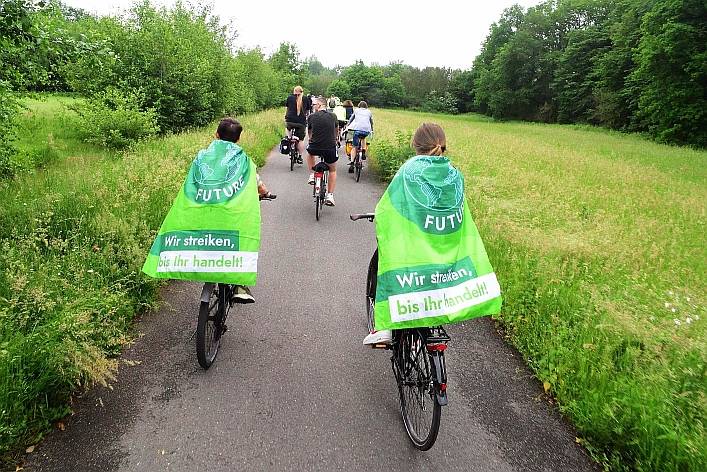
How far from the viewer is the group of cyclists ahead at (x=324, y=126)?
357 inches

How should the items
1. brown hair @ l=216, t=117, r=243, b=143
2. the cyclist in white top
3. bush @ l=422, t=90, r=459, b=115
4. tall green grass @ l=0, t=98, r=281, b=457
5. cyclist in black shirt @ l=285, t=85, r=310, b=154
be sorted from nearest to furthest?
tall green grass @ l=0, t=98, r=281, b=457 → brown hair @ l=216, t=117, r=243, b=143 → the cyclist in white top → cyclist in black shirt @ l=285, t=85, r=310, b=154 → bush @ l=422, t=90, r=459, b=115

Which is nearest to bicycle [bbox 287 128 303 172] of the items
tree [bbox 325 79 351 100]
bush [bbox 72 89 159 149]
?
bush [bbox 72 89 159 149]


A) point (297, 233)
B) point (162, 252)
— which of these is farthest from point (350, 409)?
point (297, 233)

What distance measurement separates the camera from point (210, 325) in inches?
153

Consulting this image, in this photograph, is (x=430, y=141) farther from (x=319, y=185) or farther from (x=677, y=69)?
(x=677, y=69)

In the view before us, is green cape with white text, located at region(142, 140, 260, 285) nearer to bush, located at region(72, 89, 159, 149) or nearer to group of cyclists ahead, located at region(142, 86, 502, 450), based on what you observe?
group of cyclists ahead, located at region(142, 86, 502, 450)

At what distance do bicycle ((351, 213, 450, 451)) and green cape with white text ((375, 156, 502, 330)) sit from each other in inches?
9.3

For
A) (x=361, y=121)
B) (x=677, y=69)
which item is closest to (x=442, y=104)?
(x=677, y=69)

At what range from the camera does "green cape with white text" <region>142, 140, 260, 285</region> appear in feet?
11.6

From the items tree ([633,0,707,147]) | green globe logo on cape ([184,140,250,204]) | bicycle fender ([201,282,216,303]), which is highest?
tree ([633,0,707,147])

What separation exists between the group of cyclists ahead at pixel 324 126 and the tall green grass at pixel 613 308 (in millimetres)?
3059

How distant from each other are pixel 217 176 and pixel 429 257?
72.6 inches

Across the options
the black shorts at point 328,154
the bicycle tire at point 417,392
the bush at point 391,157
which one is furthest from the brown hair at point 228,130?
the bush at point 391,157

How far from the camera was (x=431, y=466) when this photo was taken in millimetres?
2932
